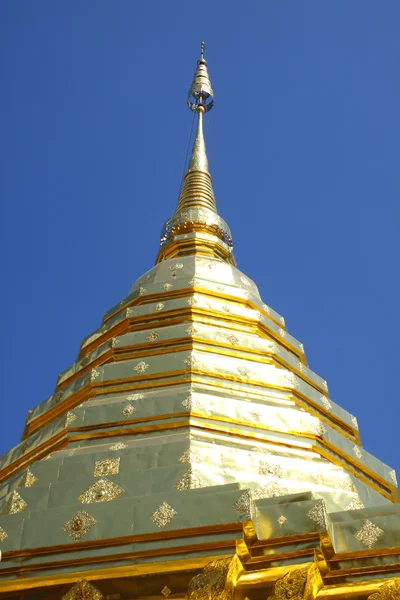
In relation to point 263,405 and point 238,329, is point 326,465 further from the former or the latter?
point 238,329

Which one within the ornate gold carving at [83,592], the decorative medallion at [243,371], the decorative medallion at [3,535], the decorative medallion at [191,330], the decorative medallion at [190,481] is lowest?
the ornate gold carving at [83,592]

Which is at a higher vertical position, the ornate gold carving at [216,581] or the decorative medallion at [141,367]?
the decorative medallion at [141,367]

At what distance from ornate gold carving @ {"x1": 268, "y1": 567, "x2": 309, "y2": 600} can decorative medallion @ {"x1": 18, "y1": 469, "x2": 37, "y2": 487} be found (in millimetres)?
2571

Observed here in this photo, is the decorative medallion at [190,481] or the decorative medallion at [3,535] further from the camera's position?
the decorative medallion at [190,481]

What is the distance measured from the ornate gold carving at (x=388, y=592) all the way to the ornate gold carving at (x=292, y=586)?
17.7 inches

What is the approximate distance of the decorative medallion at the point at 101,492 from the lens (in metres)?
7.00

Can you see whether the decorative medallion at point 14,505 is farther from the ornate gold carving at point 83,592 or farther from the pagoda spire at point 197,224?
the pagoda spire at point 197,224

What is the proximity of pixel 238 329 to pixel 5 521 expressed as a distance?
476cm

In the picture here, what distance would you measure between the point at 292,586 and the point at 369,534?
76 centimetres

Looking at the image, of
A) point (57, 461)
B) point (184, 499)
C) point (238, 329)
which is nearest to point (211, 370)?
point (238, 329)

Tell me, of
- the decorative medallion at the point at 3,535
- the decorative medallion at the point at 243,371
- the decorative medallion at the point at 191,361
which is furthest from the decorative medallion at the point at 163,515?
the decorative medallion at the point at 243,371

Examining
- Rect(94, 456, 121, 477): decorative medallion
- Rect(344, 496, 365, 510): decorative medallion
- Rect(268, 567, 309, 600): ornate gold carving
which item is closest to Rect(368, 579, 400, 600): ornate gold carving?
Rect(268, 567, 309, 600): ornate gold carving

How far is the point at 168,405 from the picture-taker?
28.5ft

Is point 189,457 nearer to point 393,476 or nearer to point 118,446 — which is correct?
point 118,446
